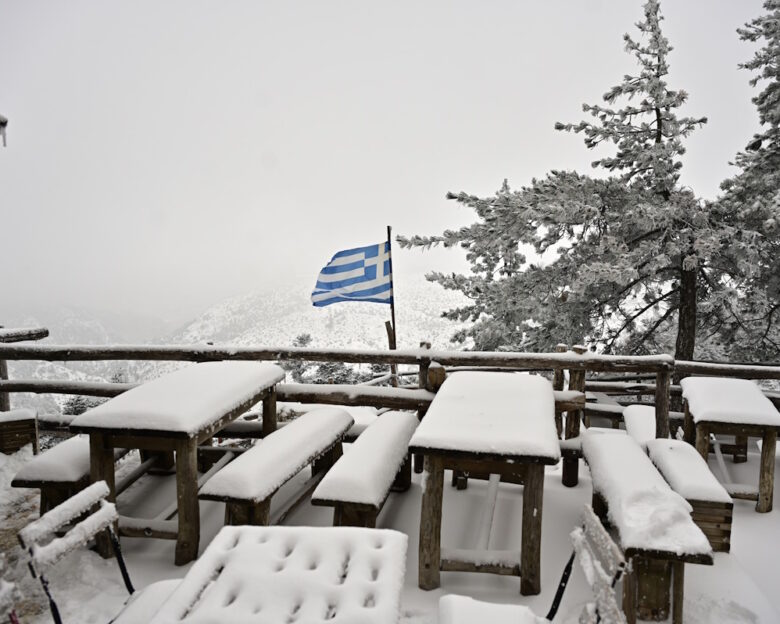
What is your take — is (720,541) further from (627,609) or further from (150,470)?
(150,470)

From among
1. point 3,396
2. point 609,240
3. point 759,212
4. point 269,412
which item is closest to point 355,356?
point 269,412

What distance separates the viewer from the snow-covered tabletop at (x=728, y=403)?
14.1 feet

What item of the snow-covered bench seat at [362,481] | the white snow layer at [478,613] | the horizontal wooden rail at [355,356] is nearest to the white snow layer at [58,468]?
the horizontal wooden rail at [355,356]

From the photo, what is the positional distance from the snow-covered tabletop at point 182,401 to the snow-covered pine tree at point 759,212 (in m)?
9.80

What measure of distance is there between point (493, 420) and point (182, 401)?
2213 millimetres

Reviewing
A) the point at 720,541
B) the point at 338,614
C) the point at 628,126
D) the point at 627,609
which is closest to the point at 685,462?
the point at 720,541

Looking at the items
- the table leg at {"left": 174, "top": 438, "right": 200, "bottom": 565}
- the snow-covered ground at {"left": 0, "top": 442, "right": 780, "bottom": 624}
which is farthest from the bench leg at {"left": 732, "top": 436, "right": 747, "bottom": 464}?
the table leg at {"left": 174, "top": 438, "right": 200, "bottom": 565}

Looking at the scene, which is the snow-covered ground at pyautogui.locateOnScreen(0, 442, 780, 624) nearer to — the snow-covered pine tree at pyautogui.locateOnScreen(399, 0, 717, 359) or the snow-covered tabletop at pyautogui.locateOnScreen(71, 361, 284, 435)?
Answer: the snow-covered tabletop at pyautogui.locateOnScreen(71, 361, 284, 435)

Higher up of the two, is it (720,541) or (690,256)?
(690,256)

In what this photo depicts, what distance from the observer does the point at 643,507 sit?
2.76 meters

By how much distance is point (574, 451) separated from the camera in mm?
4391

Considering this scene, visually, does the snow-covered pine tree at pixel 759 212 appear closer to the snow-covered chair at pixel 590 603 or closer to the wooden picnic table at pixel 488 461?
the wooden picnic table at pixel 488 461

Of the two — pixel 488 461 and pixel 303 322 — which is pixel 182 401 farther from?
pixel 303 322

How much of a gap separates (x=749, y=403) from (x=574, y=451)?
1.69 m
